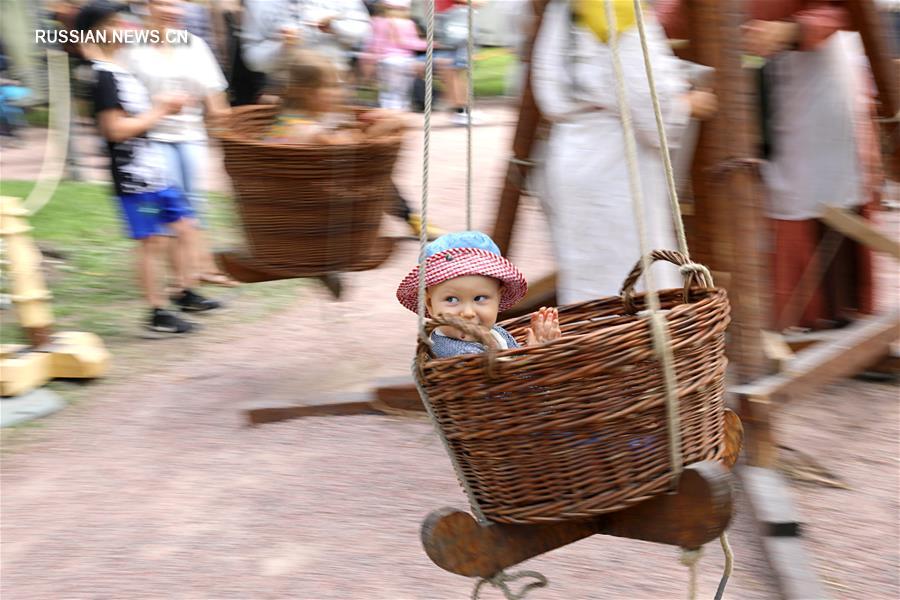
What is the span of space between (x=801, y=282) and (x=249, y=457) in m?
2.54

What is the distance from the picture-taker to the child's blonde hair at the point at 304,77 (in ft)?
15.1

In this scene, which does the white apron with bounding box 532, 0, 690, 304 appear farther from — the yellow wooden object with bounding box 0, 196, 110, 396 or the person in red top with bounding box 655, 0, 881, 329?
the yellow wooden object with bounding box 0, 196, 110, 396

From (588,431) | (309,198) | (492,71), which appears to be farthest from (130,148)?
(492,71)

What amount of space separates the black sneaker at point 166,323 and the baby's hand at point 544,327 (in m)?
3.74

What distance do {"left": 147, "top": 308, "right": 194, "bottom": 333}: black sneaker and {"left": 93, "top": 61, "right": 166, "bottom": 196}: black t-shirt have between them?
2.29 feet

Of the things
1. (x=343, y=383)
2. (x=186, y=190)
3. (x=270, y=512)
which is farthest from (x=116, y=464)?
(x=186, y=190)

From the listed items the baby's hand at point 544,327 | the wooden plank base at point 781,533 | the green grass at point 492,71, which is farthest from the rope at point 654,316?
the green grass at point 492,71

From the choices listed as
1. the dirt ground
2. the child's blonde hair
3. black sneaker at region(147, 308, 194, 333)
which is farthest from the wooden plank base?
black sneaker at region(147, 308, 194, 333)

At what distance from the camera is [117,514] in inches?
147

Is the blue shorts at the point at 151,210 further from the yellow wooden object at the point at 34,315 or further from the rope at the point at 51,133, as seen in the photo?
the rope at the point at 51,133

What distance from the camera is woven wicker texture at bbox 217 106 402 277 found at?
4121 millimetres

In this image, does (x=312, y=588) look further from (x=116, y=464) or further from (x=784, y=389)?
(x=784, y=389)

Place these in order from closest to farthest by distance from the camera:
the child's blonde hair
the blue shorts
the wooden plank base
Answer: the wooden plank base
the child's blonde hair
the blue shorts

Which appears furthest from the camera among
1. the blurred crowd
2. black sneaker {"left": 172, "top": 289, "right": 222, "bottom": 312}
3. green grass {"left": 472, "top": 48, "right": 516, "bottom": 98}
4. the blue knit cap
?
green grass {"left": 472, "top": 48, "right": 516, "bottom": 98}
